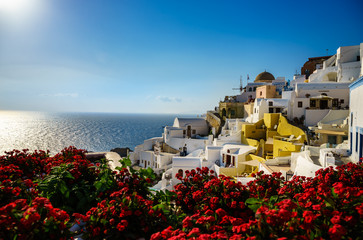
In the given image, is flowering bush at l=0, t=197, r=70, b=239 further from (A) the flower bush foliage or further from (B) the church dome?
(B) the church dome

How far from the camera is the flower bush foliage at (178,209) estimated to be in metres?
2.74

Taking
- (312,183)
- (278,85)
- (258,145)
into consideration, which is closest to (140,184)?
(312,183)

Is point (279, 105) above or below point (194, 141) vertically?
above

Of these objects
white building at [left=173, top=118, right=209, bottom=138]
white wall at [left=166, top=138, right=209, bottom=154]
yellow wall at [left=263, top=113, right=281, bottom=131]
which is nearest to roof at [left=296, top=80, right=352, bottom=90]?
yellow wall at [left=263, top=113, right=281, bottom=131]

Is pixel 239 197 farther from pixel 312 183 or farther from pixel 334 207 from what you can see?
pixel 312 183

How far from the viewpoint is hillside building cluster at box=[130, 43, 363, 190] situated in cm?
1235

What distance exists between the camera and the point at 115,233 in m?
3.22

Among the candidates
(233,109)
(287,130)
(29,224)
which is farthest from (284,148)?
(233,109)

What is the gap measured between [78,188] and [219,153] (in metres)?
19.0

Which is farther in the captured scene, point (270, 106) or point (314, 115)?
point (270, 106)

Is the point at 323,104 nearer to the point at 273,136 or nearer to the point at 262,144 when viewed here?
the point at 273,136

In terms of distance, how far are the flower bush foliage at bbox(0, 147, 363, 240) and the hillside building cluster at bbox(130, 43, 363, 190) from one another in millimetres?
7561

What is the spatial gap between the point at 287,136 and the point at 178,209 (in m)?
20.6

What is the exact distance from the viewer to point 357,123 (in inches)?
433
